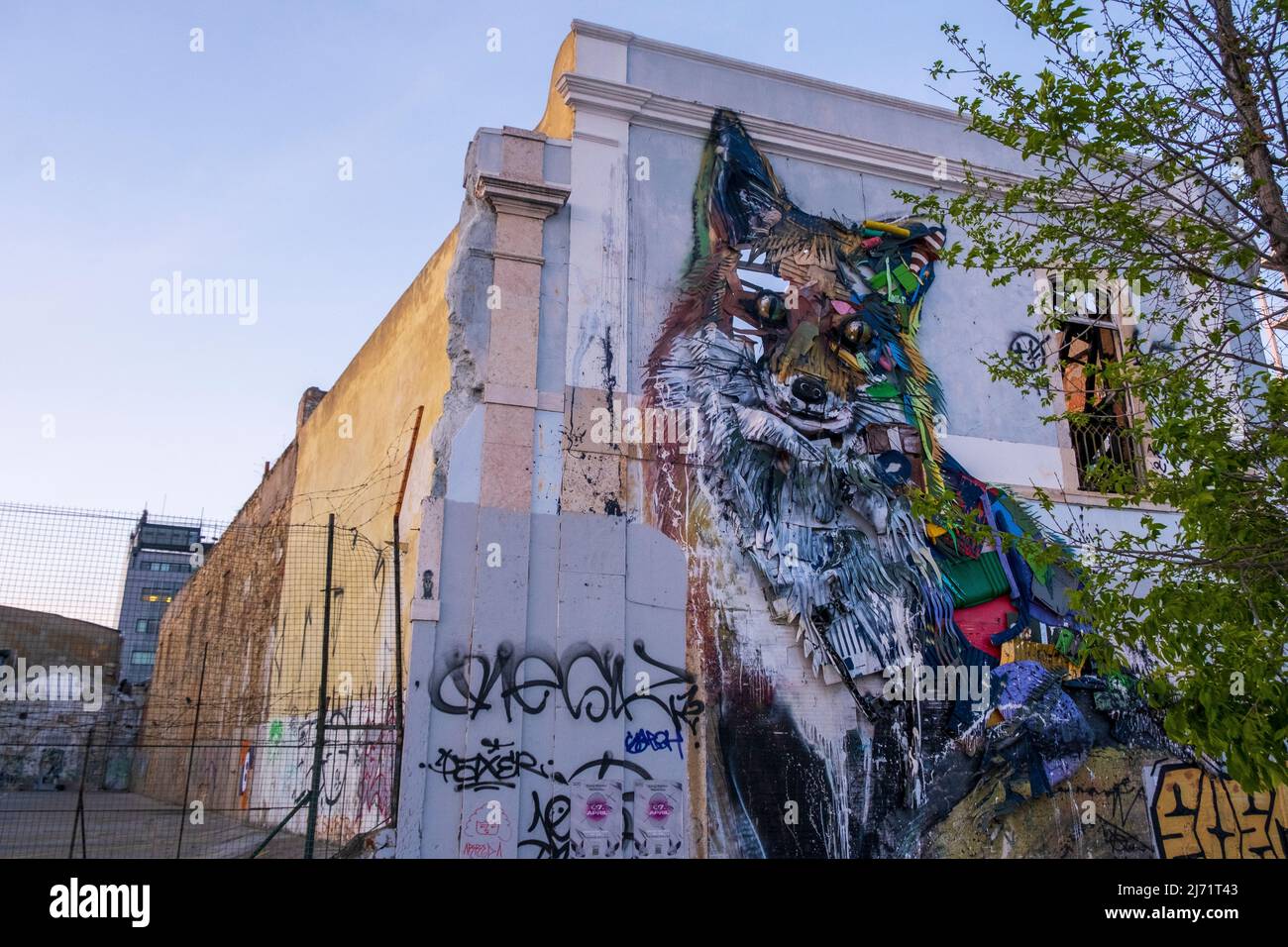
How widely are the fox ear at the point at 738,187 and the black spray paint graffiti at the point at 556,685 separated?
4.47 meters

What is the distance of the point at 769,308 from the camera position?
1047 cm

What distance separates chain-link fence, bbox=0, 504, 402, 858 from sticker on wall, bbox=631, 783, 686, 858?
78.6 inches

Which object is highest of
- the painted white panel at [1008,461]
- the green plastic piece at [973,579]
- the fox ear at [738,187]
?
the fox ear at [738,187]

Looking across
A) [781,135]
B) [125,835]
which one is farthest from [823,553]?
[125,835]

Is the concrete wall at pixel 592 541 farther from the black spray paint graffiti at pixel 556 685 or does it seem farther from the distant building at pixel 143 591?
the distant building at pixel 143 591

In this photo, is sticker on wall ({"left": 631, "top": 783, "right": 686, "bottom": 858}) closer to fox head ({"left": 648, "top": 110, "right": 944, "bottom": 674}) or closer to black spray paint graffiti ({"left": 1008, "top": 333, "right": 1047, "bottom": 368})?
fox head ({"left": 648, "top": 110, "right": 944, "bottom": 674})

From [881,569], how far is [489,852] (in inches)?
178

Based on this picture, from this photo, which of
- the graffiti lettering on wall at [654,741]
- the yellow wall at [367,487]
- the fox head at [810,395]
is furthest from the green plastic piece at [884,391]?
the yellow wall at [367,487]

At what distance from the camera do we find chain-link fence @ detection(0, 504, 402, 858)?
9047 mm

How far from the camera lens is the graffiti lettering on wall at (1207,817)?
10.2 metres

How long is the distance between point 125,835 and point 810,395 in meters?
9.15

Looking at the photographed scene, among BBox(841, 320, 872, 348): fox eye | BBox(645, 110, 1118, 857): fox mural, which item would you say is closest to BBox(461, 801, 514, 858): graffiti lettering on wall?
BBox(645, 110, 1118, 857): fox mural

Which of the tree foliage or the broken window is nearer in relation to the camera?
the tree foliage

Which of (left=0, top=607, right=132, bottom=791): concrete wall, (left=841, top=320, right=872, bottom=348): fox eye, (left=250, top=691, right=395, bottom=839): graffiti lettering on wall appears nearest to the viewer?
(left=250, top=691, right=395, bottom=839): graffiti lettering on wall
